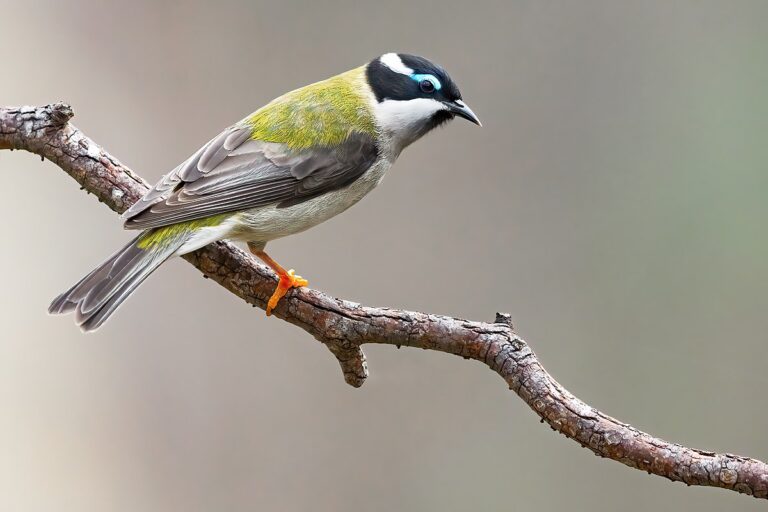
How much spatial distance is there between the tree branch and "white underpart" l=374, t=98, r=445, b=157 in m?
0.84

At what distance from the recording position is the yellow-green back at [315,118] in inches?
147

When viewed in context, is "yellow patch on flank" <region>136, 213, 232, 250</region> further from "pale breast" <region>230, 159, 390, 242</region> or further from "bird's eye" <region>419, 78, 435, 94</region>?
"bird's eye" <region>419, 78, 435, 94</region>

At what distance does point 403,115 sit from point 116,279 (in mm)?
1414

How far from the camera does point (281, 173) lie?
11.9 feet

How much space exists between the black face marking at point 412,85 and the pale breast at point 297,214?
0.35 meters

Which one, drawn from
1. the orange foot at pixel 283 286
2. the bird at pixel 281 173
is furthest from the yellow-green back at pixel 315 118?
the orange foot at pixel 283 286

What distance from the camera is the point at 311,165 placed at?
3.64 m

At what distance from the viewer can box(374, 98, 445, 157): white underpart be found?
3879 mm

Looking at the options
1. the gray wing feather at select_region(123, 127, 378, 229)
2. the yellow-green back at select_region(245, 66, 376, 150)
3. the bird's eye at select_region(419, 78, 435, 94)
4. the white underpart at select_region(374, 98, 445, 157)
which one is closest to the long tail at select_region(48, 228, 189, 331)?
the gray wing feather at select_region(123, 127, 378, 229)

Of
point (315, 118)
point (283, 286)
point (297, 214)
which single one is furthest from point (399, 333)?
point (315, 118)

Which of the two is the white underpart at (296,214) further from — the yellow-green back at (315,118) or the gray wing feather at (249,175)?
the yellow-green back at (315,118)

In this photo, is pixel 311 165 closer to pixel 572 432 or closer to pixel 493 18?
pixel 572 432

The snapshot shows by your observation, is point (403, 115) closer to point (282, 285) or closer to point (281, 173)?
point (281, 173)

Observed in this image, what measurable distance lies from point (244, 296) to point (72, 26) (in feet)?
11.2
